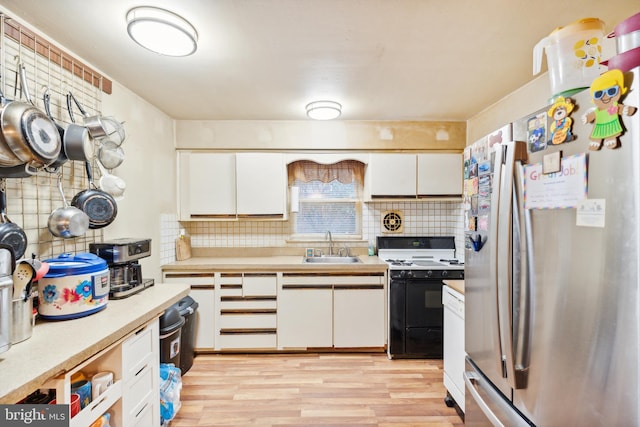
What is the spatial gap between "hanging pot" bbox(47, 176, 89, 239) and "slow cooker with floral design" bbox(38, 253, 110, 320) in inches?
6.9

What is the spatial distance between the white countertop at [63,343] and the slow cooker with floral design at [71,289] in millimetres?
43

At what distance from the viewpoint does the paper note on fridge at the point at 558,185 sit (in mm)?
853

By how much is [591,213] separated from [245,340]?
9.08 feet

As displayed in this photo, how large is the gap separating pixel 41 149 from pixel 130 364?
1.07 meters

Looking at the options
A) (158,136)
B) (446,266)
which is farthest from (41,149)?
(446,266)

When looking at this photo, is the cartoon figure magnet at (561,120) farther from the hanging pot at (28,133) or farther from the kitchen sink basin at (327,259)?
the kitchen sink basin at (327,259)

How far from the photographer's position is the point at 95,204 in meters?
1.72

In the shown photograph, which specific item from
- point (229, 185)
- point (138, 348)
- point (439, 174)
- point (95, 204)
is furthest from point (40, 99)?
point (439, 174)

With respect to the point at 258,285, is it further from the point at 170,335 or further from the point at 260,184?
the point at 260,184

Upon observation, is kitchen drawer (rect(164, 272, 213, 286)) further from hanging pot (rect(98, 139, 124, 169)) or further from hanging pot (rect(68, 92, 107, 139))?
hanging pot (rect(68, 92, 107, 139))

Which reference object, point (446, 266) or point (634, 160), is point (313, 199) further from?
point (634, 160)

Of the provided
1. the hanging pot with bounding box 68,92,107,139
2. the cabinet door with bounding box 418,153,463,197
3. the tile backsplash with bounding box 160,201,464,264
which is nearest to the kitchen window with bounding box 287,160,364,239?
the tile backsplash with bounding box 160,201,464,264

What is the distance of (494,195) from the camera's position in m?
1.16

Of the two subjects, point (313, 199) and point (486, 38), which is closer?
point (486, 38)
